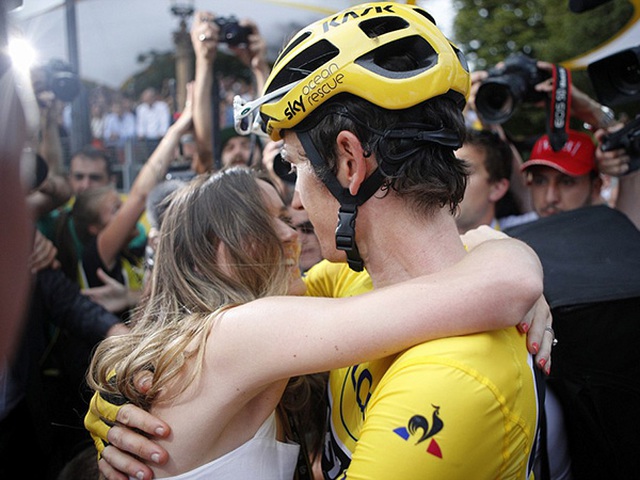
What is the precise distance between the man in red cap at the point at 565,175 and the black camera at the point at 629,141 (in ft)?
2.09

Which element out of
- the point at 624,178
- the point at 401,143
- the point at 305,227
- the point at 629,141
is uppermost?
the point at 401,143

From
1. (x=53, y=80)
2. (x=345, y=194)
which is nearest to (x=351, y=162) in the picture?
(x=345, y=194)

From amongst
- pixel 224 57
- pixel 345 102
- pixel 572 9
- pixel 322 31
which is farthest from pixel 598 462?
pixel 224 57

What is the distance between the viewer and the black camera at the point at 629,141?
126 inches

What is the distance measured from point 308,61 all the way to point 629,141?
94.0 inches

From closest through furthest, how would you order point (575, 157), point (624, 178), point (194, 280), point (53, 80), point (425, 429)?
1. point (425, 429)
2. point (194, 280)
3. point (624, 178)
4. point (575, 157)
5. point (53, 80)

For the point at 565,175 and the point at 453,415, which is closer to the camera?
the point at 453,415

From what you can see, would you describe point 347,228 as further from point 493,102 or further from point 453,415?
point 493,102

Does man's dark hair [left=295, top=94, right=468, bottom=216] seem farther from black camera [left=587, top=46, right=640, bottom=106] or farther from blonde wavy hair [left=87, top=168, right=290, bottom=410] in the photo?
black camera [left=587, top=46, right=640, bottom=106]

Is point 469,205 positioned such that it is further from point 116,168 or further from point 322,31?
point 116,168

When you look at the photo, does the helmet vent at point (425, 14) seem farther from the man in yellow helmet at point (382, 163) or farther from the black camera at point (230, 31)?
the black camera at point (230, 31)

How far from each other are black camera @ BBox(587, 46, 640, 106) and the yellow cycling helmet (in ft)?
6.23

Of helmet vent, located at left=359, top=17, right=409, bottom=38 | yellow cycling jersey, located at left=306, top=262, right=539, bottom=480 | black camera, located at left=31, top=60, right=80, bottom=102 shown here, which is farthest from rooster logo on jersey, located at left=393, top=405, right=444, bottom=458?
black camera, located at left=31, top=60, right=80, bottom=102

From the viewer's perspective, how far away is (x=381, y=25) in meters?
1.70
